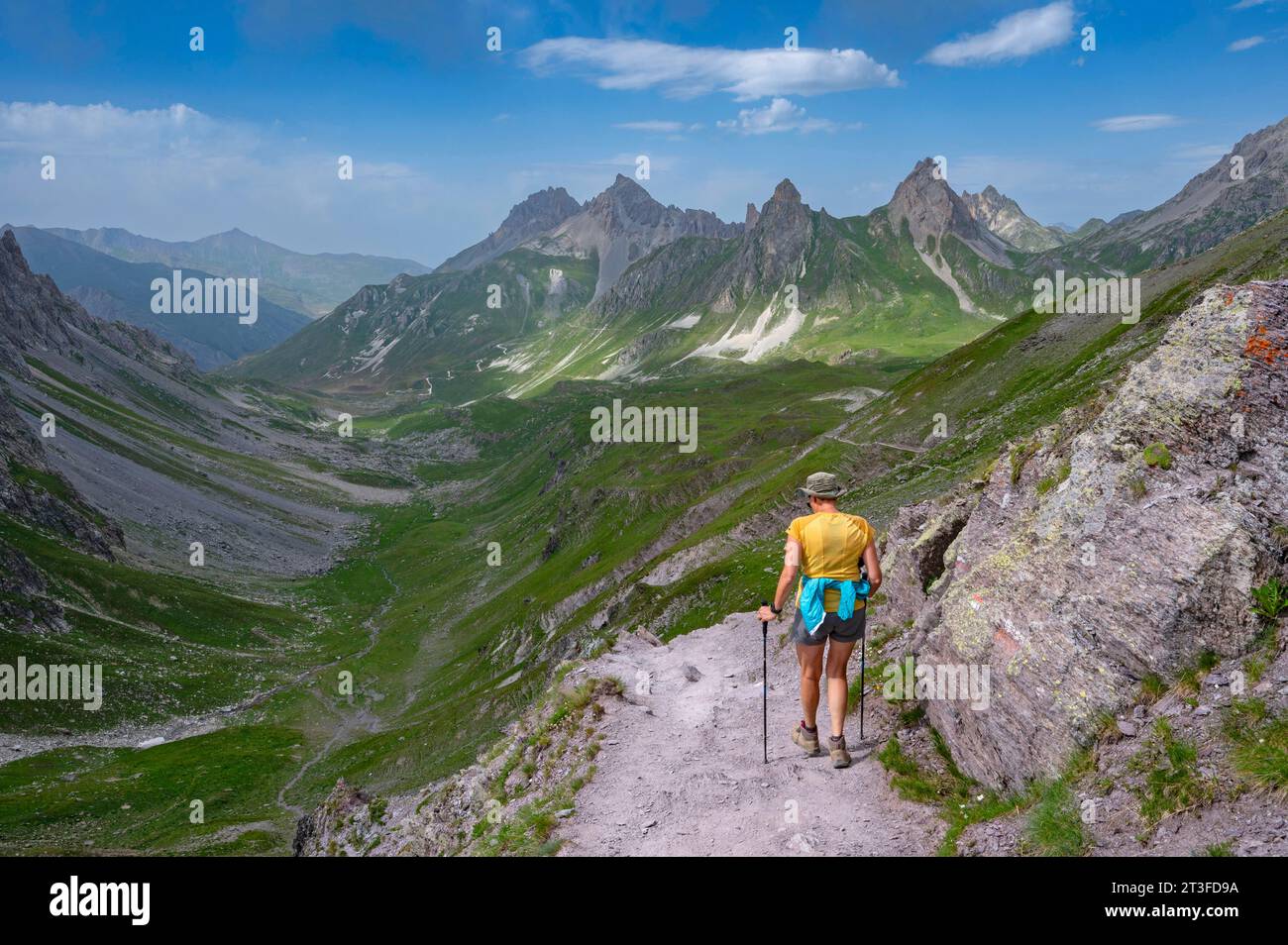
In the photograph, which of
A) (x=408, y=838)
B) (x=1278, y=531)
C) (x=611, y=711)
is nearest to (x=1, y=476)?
(x=408, y=838)

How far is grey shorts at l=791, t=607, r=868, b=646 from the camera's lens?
48.4 feet

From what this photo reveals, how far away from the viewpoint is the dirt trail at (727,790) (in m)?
13.6

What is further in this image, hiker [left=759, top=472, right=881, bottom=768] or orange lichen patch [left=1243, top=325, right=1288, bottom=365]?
hiker [left=759, top=472, right=881, bottom=768]

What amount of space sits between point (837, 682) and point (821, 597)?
202 centimetres

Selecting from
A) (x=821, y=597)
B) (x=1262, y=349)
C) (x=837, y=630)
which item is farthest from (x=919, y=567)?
(x=1262, y=349)

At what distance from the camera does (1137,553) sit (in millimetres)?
12836

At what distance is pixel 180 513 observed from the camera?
144 meters

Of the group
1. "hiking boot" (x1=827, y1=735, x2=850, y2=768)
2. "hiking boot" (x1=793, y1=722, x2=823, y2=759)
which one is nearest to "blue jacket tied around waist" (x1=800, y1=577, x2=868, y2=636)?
"hiking boot" (x1=827, y1=735, x2=850, y2=768)

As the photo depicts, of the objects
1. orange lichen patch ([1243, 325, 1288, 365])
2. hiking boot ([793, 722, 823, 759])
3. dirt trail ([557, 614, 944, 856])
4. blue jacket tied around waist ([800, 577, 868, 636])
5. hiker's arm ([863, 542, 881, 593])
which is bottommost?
dirt trail ([557, 614, 944, 856])

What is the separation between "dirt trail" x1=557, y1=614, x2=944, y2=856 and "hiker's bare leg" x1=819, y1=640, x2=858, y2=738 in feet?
3.66

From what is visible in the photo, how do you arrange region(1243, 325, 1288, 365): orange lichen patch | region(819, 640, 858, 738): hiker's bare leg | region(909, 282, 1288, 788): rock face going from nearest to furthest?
1. region(909, 282, 1288, 788): rock face
2. region(1243, 325, 1288, 365): orange lichen patch
3. region(819, 640, 858, 738): hiker's bare leg

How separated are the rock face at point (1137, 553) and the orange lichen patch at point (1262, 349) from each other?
0.08ft

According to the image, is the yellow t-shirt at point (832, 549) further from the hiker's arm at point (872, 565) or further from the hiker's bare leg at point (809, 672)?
the hiker's bare leg at point (809, 672)

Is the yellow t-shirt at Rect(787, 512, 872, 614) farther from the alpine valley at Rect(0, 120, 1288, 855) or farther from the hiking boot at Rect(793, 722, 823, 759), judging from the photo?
the hiking boot at Rect(793, 722, 823, 759)
